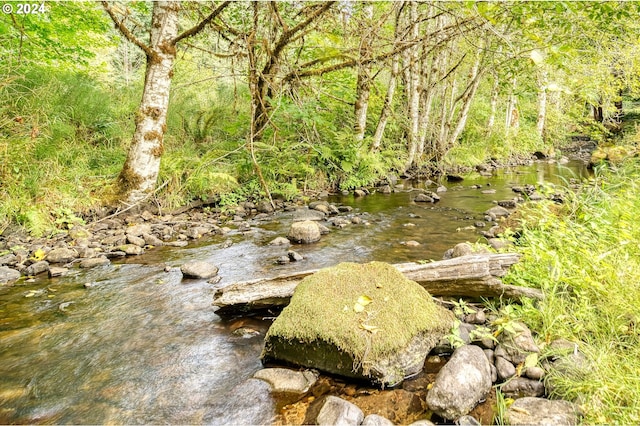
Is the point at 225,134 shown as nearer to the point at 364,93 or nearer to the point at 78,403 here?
the point at 364,93

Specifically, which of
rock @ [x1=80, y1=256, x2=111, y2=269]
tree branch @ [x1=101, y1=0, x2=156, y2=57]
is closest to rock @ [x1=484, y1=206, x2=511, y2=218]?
rock @ [x1=80, y1=256, x2=111, y2=269]

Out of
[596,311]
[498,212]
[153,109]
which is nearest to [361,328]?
[596,311]

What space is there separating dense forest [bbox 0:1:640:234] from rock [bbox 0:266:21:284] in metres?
1.16

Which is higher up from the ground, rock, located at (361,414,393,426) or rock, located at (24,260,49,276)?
rock, located at (24,260,49,276)

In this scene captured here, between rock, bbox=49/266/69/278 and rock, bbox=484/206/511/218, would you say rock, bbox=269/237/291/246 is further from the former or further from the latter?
rock, bbox=484/206/511/218

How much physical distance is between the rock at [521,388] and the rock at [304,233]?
3.67 meters

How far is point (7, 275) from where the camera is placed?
414cm

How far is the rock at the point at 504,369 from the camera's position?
2.21 meters

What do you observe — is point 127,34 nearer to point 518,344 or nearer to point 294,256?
point 294,256

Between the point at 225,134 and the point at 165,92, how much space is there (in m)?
4.09

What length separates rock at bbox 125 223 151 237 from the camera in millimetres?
5617

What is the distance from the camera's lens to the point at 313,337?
2.39 meters

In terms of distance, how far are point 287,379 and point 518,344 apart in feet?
5.08

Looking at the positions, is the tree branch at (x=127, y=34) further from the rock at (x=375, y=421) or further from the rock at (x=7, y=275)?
the rock at (x=375, y=421)
